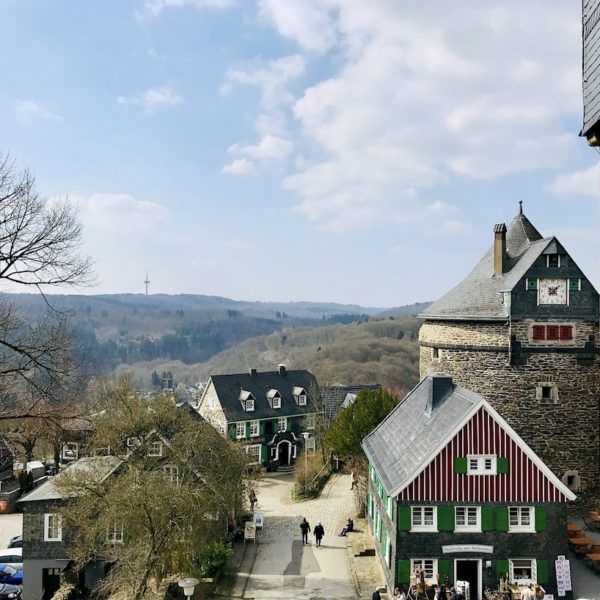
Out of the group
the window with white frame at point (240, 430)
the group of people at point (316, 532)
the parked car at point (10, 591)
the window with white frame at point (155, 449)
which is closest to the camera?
the window with white frame at point (155, 449)

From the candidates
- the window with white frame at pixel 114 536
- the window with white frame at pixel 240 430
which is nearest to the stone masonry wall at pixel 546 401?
the window with white frame at pixel 114 536

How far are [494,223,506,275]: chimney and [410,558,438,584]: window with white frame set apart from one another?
44.0 ft

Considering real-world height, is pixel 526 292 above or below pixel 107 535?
above

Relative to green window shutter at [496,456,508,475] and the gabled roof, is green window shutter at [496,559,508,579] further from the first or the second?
the gabled roof

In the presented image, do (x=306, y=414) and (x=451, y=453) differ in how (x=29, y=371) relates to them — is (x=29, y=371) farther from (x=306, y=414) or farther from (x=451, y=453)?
(x=306, y=414)

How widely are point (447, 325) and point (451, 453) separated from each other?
9819 mm

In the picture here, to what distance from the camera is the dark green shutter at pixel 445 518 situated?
63.6 feet

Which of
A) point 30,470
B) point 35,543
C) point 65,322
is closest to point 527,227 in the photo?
point 65,322

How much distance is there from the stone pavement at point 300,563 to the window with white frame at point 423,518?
9.89 feet

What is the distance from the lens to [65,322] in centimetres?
1548

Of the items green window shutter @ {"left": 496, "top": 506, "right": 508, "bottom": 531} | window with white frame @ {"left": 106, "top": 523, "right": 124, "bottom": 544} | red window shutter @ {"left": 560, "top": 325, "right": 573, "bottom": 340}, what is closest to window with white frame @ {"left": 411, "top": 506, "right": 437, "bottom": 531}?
green window shutter @ {"left": 496, "top": 506, "right": 508, "bottom": 531}

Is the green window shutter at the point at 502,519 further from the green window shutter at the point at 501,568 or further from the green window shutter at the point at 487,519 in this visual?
the green window shutter at the point at 501,568

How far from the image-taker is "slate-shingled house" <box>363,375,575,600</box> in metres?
19.3

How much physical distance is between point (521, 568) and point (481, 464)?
3.27 m
